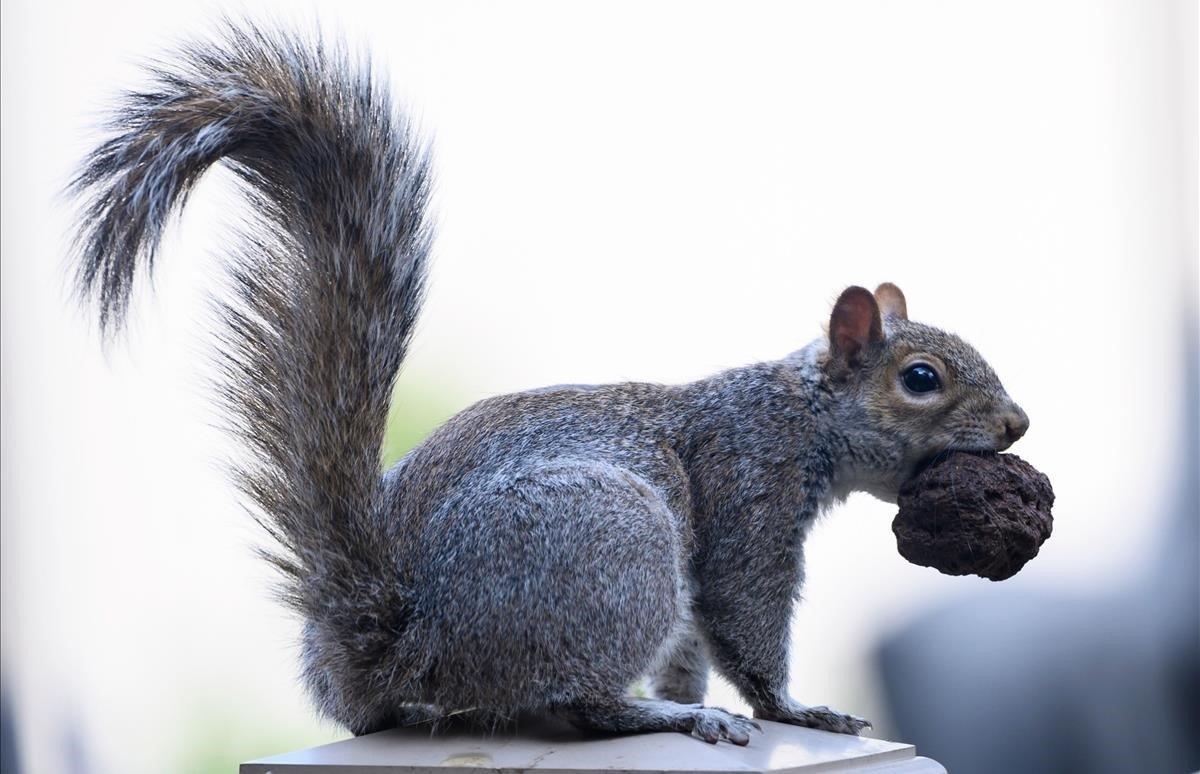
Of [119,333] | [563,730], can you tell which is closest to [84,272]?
[119,333]

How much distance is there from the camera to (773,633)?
143 cm

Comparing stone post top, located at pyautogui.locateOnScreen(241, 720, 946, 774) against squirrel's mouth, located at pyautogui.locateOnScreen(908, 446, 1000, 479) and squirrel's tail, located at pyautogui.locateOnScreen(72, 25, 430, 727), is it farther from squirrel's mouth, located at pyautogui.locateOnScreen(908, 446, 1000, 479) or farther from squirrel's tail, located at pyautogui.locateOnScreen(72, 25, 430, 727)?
squirrel's mouth, located at pyautogui.locateOnScreen(908, 446, 1000, 479)

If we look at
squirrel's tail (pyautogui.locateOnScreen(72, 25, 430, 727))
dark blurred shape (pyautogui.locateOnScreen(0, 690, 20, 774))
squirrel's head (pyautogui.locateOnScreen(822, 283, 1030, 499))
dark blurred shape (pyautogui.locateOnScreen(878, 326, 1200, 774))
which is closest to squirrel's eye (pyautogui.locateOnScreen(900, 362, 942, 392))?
squirrel's head (pyautogui.locateOnScreen(822, 283, 1030, 499))

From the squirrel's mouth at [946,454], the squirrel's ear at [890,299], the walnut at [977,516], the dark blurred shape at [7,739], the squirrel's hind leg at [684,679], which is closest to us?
the walnut at [977,516]

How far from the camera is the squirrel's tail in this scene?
49.3 inches

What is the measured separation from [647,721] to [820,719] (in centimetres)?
28

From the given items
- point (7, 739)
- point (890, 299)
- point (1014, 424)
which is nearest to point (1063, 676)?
point (890, 299)

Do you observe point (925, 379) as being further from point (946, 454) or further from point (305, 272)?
point (305, 272)

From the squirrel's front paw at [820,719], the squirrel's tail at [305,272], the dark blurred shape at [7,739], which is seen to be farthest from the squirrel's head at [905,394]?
the dark blurred shape at [7,739]

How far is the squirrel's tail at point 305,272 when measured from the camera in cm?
125

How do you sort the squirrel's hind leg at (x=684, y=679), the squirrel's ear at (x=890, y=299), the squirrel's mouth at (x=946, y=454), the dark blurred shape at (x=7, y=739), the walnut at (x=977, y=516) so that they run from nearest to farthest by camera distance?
the walnut at (x=977, y=516) < the squirrel's mouth at (x=946, y=454) < the squirrel's hind leg at (x=684, y=679) < the squirrel's ear at (x=890, y=299) < the dark blurred shape at (x=7, y=739)

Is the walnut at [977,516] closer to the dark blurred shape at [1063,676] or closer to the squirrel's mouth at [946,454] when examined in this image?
the squirrel's mouth at [946,454]

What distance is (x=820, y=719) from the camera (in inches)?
56.1

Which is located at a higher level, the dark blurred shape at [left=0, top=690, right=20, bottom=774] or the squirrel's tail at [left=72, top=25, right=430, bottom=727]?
Result: the squirrel's tail at [left=72, top=25, right=430, bottom=727]
